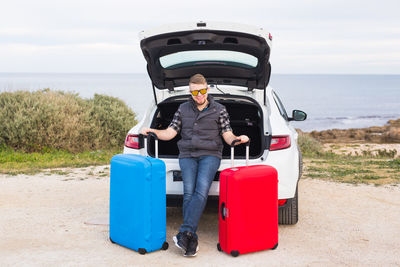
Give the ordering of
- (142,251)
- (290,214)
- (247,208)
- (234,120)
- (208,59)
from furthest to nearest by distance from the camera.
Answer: (234,120) → (290,214) → (208,59) → (142,251) → (247,208)

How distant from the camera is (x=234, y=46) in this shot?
502cm

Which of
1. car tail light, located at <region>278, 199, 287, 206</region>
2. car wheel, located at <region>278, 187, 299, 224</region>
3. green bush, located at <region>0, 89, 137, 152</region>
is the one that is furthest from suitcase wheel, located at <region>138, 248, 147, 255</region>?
green bush, located at <region>0, 89, 137, 152</region>

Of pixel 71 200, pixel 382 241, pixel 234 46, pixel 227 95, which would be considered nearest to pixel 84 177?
pixel 71 200

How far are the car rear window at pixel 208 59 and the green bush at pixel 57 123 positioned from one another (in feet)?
26.1

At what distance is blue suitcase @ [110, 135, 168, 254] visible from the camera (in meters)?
4.45

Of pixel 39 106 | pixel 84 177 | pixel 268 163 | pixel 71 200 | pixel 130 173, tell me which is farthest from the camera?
pixel 39 106

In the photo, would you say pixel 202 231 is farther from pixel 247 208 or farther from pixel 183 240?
pixel 247 208

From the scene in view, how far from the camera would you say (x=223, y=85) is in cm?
576

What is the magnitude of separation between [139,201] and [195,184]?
606 mm

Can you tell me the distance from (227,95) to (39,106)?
8583mm

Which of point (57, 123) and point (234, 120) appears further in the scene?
point (57, 123)

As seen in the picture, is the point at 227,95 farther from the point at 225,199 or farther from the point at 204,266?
the point at 204,266

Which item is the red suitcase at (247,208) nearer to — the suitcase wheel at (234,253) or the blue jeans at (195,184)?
the suitcase wheel at (234,253)

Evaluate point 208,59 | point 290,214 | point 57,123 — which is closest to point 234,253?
point 290,214
